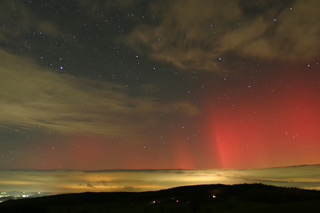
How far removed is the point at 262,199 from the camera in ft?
135

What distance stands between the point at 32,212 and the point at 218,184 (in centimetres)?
4556

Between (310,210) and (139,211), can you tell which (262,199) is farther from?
(310,210)

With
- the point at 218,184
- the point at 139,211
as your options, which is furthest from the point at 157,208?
the point at 218,184

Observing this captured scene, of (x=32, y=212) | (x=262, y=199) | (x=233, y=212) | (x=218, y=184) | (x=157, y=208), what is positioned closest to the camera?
(x=233, y=212)

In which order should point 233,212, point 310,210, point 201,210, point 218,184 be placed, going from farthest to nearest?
point 218,184, point 201,210, point 233,212, point 310,210

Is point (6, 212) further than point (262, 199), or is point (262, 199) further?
point (6, 212)

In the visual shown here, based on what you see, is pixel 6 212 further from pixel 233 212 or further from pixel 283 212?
pixel 283 212

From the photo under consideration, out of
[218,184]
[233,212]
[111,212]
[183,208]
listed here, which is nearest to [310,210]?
[233,212]

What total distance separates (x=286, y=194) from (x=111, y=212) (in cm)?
2639

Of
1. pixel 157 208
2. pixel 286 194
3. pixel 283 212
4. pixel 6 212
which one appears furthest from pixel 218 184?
pixel 283 212

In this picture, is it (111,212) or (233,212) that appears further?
(111,212)

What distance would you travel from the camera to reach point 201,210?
3141 centimetres

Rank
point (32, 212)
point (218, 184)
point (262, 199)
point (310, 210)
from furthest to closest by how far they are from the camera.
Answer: point (218, 184), point (32, 212), point (262, 199), point (310, 210)

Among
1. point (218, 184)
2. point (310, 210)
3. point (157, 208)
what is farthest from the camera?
point (218, 184)
